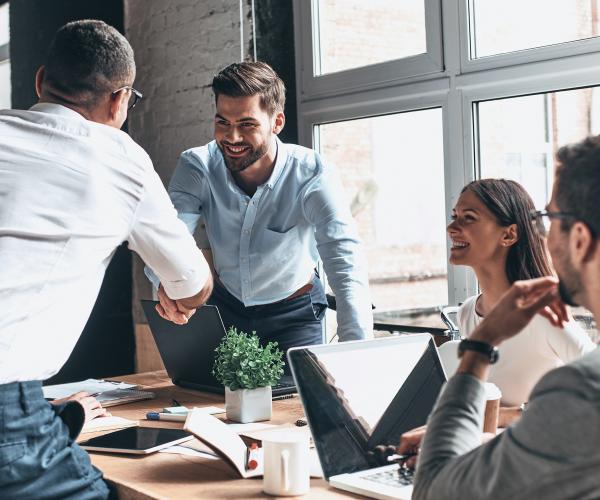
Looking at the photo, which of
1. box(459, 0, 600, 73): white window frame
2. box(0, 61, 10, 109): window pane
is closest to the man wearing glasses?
box(459, 0, 600, 73): white window frame

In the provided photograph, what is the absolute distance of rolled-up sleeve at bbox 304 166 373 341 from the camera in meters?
2.64

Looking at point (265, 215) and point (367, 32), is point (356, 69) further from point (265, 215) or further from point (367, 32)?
point (265, 215)

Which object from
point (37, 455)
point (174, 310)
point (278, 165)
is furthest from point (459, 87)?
point (37, 455)

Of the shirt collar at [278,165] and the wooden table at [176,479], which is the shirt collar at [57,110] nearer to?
the wooden table at [176,479]

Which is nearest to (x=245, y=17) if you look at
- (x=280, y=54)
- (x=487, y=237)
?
(x=280, y=54)

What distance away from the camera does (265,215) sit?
293 centimetres

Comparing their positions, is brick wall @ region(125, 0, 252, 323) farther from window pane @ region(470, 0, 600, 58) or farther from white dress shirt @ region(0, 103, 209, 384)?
white dress shirt @ region(0, 103, 209, 384)

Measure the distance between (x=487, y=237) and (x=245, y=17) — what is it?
6.65 ft

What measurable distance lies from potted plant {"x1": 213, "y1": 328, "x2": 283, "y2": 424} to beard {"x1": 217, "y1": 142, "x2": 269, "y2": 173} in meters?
0.88

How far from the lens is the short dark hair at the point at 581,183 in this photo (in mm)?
1204

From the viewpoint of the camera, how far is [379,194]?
4.00 metres

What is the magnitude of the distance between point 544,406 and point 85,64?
1.22 meters

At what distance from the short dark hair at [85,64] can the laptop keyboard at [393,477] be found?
974 millimetres

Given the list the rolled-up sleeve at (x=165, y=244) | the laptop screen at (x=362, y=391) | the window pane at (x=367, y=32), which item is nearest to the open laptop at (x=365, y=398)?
the laptop screen at (x=362, y=391)
